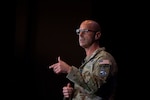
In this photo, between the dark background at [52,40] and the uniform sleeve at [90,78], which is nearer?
the uniform sleeve at [90,78]

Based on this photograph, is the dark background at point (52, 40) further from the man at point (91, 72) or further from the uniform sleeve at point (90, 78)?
the uniform sleeve at point (90, 78)

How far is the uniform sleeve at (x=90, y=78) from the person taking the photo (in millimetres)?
1606

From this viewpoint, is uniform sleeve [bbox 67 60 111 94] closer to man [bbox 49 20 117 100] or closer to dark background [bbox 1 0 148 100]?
man [bbox 49 20 117 100]

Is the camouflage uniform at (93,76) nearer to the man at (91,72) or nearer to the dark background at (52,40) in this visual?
the man at (91,72)

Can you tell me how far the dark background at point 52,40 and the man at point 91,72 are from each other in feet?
3.25

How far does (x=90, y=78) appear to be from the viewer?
5.26 feet

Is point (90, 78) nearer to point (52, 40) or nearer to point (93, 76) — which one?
point (93, 76)

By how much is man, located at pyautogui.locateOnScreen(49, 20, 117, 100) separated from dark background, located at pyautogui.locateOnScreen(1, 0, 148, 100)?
0.99 m

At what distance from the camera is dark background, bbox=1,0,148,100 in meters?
2.77

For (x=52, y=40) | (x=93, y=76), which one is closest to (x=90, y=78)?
(x=93, y=76)

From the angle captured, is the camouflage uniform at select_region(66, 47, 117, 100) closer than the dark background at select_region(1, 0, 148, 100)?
Yes

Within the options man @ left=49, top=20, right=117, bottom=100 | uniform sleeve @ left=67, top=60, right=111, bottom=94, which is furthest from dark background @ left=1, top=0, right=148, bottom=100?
uniform sleeve @ left=67, top=60, right=111, bottom=94

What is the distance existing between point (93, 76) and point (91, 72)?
7 cm

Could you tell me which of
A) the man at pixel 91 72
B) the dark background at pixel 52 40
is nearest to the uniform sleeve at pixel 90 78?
the man at pixel 91 72
